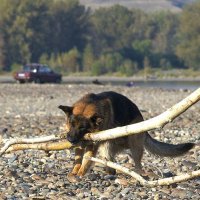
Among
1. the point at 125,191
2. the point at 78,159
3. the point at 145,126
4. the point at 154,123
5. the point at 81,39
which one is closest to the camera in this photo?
the point at 154,123

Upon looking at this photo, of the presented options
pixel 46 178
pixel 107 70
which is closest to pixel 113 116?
pixel 46 178

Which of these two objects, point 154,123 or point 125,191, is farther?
point 125,191

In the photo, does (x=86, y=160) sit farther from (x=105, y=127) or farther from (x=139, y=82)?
(x=139, y=82)

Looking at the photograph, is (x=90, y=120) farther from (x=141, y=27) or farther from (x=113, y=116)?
(x=141, y=27)

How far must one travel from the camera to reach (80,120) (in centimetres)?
1032

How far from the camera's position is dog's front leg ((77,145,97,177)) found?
10.5m

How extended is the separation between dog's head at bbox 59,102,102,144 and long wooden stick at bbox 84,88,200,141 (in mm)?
104

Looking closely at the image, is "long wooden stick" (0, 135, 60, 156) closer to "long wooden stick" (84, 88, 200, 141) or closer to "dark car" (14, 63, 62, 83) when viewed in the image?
"long wooden stick" (84, 88, 200, 141)

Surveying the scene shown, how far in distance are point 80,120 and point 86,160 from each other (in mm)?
554

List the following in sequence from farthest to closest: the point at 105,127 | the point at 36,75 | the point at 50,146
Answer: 1. the point at 36,75
2. the point at 50,146
3. the point at 105,127

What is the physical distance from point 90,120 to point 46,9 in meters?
89.9

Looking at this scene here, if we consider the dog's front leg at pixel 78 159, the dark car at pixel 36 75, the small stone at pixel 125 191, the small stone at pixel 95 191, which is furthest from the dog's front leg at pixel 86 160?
the dark car at pixel 36 75

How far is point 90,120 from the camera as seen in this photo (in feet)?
34.0

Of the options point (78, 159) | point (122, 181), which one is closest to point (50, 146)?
point (78, 159)
